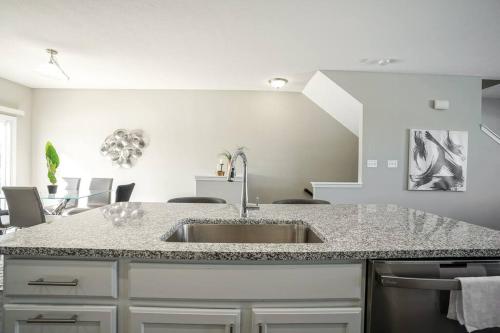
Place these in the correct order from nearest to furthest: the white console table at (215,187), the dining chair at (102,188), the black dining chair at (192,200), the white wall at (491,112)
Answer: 1. the black dining chair at (192,200)
2. the white console table at (215,187)
3. the dining chair at (102,188)
4. the white wall at (491,112)

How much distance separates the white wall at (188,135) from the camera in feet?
15.3

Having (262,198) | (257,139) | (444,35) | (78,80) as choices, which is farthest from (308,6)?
(78,80)

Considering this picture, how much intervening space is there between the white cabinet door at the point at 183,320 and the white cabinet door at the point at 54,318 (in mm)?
88

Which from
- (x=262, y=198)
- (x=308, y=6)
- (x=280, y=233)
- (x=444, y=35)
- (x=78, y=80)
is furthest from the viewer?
(x=262, y=198)

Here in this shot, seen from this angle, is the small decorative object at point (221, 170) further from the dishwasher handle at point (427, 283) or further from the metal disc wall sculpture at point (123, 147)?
the dishwasher handle at point (427, 283)

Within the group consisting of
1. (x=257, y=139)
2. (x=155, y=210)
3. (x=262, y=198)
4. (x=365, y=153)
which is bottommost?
(x=262, y=198)

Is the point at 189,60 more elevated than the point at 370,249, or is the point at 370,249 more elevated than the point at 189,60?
the point at 189,60

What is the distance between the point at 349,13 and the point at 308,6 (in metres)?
0.38

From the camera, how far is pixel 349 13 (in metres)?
2.12

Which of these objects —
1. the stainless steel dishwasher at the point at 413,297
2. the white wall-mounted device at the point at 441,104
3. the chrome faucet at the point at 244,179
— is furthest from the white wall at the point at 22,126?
the white wall-mounted device at the point at 441,104

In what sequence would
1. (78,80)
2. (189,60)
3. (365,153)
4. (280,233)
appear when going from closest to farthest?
(280,233) < (189,60) < (365,153) < (78,80)

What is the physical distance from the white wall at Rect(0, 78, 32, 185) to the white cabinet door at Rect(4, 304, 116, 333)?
4.86 metres

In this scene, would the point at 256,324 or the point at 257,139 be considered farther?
the point at 257,139

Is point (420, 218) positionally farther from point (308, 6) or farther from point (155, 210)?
point (308, 6)
